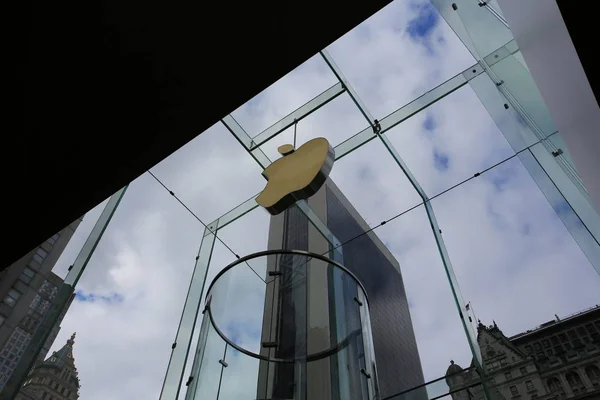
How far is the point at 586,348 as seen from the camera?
335 centimetres

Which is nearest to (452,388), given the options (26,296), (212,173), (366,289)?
(366,289)

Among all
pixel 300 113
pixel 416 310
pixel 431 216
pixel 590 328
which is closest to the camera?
pixel 590 328

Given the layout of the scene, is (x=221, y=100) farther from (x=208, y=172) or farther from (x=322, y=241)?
(x=208, y=172)

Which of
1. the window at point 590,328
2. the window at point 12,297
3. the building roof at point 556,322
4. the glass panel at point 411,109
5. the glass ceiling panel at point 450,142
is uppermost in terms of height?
the glass panel at point 411,109

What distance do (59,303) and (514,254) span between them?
370cm

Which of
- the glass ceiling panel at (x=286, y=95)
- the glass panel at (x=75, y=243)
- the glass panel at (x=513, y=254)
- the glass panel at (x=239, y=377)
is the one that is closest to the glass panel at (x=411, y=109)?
the glass ceiling panel at (x=286, y=95)

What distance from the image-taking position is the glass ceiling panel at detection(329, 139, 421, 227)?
18.3 ft

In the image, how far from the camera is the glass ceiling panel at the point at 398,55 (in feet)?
17.4

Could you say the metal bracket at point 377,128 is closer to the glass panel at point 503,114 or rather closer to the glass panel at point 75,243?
the glass panel at point 503,114

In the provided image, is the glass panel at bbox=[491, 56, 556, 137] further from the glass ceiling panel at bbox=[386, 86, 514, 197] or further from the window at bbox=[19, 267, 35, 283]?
the window at bbox=[19, 267, 35, 283]

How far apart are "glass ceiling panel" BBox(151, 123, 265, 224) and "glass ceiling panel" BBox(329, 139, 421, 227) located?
120 cm

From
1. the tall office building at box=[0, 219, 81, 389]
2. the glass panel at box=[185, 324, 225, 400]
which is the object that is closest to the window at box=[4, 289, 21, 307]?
the tall office building at box=[0, 219, 81, 389]

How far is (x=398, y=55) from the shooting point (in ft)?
18.4

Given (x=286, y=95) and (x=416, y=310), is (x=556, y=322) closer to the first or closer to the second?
(x=416, y=310)
